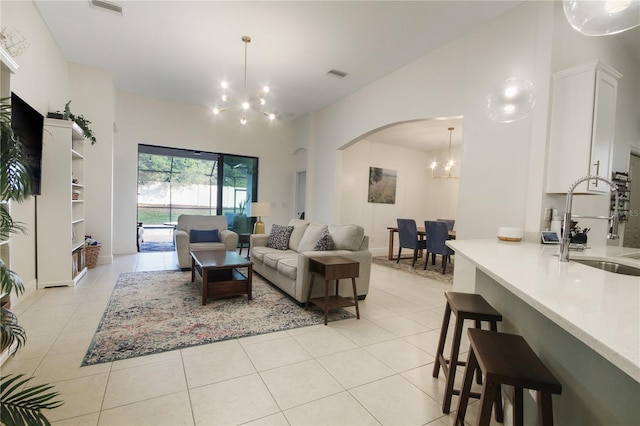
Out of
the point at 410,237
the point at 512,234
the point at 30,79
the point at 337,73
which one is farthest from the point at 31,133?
the point at 410,237

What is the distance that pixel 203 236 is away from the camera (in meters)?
5.11

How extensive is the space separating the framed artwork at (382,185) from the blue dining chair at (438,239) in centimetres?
203

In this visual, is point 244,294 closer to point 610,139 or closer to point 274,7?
point 274,7

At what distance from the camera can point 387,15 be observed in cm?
328

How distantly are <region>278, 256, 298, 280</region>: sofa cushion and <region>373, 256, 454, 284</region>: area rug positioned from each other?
270cm

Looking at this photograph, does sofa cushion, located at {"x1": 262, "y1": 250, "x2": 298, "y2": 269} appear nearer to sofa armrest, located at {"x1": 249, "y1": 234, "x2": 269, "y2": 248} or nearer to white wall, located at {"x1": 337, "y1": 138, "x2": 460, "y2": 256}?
sofa armrest, located at {"x1": 249, "y1": 234, "x2": 269, "y2": 248}

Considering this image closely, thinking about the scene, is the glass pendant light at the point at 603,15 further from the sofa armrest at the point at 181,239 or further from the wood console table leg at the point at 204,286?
the sofa armrest at the point at 181,239

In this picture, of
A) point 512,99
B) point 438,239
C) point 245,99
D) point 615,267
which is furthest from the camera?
point 438,239

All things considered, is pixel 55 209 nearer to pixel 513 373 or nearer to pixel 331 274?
pixel 331 274

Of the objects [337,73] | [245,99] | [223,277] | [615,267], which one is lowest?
→ [223,277]

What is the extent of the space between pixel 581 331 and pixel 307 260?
8.84 feet

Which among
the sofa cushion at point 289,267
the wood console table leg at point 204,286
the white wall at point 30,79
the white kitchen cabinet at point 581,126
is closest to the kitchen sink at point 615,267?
the white kitchen cabinet at point 581,126

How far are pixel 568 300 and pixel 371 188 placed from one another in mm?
6522

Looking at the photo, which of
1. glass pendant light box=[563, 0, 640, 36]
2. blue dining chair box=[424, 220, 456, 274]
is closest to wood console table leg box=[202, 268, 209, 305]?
glass pendant light box=[563, 0, 640, 36]
